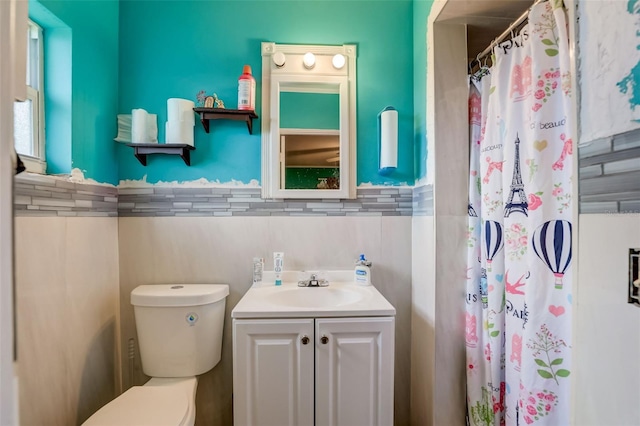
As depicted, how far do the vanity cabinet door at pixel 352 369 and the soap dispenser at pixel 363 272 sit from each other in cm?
35

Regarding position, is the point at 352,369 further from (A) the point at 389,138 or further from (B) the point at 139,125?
(B) the point at 139,125

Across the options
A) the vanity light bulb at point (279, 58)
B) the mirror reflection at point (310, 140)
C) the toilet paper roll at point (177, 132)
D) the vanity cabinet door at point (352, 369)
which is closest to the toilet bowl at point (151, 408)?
the vanity cabinet door at point (352, 369)

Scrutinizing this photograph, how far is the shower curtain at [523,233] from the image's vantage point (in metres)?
0.92

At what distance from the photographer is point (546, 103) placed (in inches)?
36.9

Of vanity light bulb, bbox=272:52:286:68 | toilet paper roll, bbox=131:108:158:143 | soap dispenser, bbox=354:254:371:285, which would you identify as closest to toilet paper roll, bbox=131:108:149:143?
toilet paper roll, bbox=131:108:158:143

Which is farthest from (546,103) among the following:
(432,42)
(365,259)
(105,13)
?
(105,13)

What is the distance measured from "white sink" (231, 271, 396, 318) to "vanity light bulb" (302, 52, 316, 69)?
3.77 feet

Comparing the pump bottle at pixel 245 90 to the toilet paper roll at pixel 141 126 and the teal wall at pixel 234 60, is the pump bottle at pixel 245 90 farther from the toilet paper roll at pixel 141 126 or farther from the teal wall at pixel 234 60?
the toilet paper roll at pixel 141 126

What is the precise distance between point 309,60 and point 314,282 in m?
1.20

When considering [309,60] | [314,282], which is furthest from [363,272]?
[309,60]

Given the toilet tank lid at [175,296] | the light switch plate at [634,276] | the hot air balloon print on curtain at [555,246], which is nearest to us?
the light switch plate at [634,276]

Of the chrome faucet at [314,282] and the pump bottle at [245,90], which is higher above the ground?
the pump bottle at [245,90]

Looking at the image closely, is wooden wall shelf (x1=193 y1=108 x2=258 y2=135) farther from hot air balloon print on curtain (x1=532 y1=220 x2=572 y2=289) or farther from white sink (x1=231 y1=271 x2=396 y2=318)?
hot air balloon print on curtain (x1=532 y1=220 x2=572 y2=289)

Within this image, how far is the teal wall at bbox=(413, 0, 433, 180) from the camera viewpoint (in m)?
1.45
